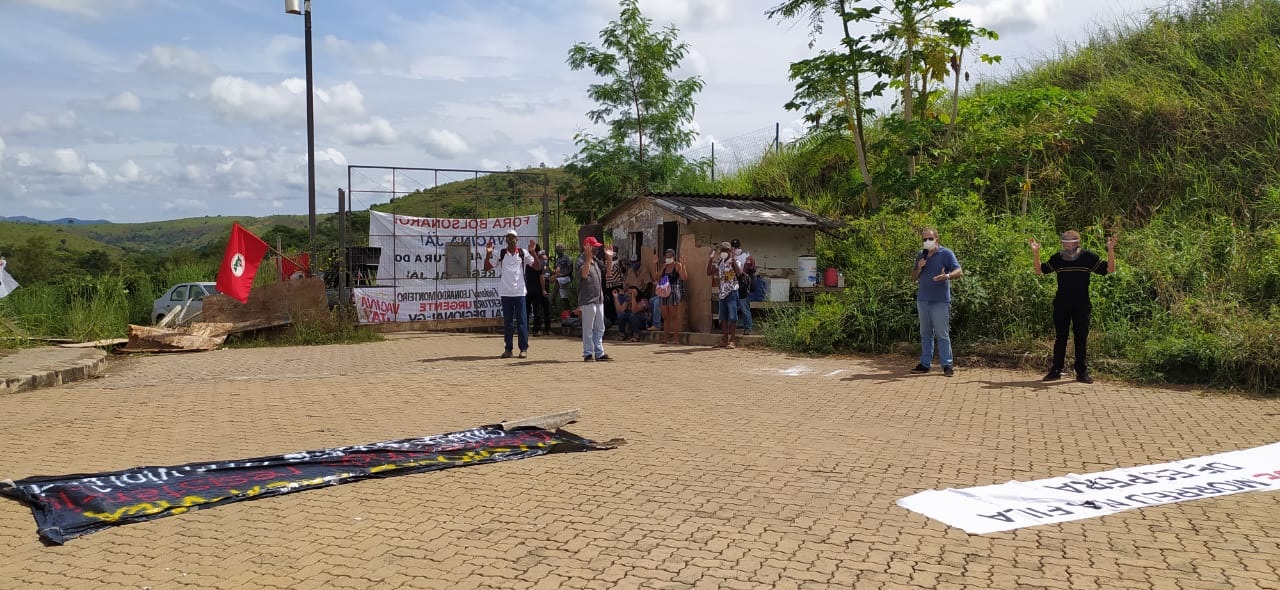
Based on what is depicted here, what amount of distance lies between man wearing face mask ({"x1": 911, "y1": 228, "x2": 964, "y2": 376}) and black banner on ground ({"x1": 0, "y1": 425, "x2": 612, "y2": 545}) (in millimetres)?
5618

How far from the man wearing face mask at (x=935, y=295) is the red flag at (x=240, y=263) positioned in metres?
11.5

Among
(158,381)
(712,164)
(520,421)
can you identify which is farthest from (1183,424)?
(712,164)

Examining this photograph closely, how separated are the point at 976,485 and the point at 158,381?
9.80 m

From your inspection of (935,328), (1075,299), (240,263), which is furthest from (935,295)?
(240,263)

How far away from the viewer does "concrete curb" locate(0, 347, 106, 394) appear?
10344mm

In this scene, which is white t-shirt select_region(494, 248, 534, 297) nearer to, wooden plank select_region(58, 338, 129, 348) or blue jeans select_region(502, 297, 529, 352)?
blue jeans select_region(502, 297, 529, 352)

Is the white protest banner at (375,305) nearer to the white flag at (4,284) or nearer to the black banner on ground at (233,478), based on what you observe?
the white flag at (4,284)

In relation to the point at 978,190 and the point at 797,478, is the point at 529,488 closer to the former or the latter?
the point at 797,478

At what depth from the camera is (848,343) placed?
1289 centimetres

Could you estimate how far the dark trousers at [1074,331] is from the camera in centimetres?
977

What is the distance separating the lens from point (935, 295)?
1062 cm

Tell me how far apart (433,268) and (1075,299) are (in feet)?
41.3

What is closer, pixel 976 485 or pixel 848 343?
pixel 976 485

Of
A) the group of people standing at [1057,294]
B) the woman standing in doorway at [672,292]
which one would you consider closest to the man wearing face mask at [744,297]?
the woman standing in doorway at [672,292]
